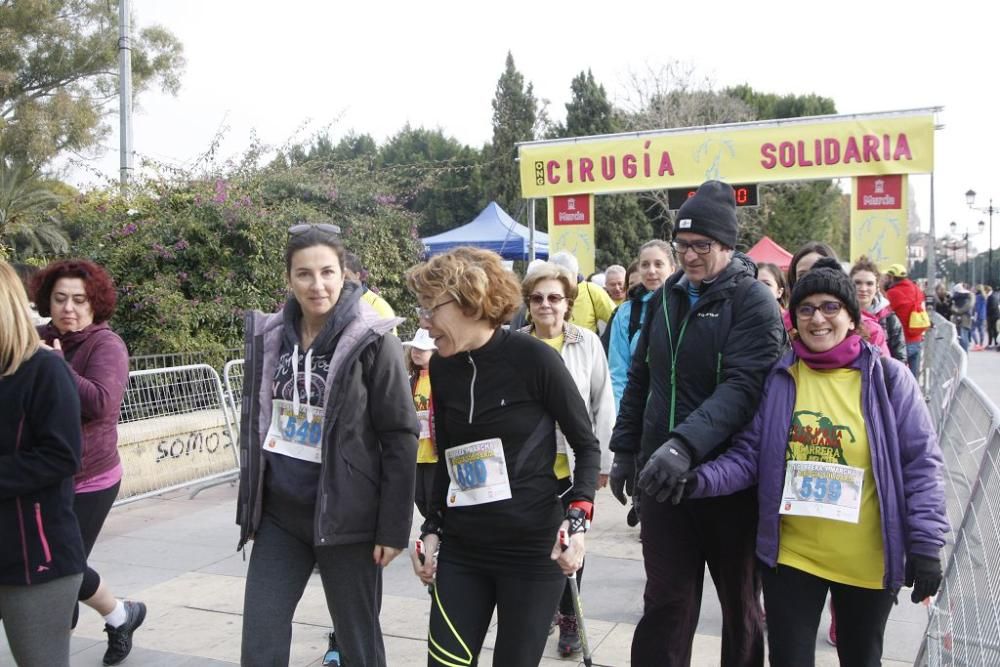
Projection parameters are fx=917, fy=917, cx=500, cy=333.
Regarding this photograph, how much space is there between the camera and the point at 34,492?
2740 mm

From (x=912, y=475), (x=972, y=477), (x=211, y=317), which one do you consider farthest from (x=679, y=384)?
(x=211, y=317)

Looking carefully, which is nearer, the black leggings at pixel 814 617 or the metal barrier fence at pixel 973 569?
the metal barrier fence at pixel 973 569

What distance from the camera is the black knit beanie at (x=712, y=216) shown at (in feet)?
10.7

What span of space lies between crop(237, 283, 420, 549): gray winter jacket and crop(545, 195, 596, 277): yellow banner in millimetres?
11853

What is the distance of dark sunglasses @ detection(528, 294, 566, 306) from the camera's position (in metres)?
4.17

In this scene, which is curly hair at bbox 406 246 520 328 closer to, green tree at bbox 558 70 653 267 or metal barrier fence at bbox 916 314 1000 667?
metal barrier fence at bbox 916 314 1000 667

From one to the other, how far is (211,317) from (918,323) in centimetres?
813

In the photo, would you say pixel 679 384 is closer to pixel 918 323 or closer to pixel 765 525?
pixel 765 525

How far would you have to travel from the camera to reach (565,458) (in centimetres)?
358

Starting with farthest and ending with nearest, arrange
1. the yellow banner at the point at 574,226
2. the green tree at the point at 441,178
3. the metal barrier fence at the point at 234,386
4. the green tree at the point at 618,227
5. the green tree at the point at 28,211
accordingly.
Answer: the green tree at the point at 441,178, the green tree at the point at 618,227, the green tree at the point at 28,211, the yellow banner at the point at 574,226, the metal barrier fence at the point at 234,386

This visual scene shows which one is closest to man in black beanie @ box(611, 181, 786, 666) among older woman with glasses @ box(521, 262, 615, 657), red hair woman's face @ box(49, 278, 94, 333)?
older woman with glasses @ box(521, 262, 615, 657)

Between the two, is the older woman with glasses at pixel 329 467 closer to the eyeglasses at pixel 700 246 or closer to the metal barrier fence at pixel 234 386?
the eyeglasses at pixel 700 246

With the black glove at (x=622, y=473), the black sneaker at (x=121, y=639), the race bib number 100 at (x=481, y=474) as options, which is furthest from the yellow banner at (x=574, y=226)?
the race bib number 100 at (x=481, y=474)

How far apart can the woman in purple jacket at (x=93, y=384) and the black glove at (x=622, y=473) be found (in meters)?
2.12
